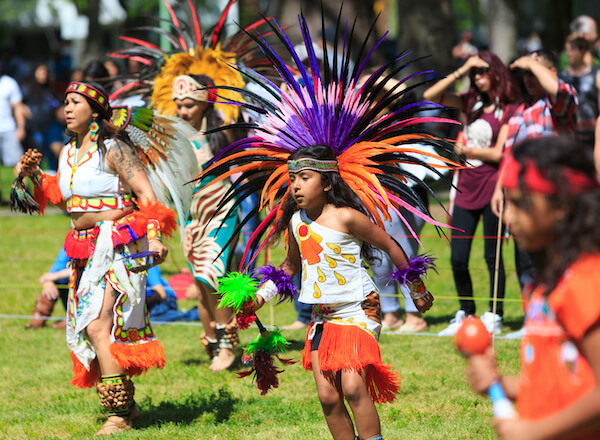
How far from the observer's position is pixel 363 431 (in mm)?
3627

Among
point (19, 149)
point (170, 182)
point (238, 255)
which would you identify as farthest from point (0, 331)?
point (19, 149)

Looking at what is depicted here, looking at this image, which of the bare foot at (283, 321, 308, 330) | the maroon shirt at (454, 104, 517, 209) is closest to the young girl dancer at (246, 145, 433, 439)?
the maroon shirt at (454, 104, 517, 209)

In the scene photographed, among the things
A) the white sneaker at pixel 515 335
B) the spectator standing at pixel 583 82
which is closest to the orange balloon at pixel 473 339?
the white sneaker at pixel 515 335

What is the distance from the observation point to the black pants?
20.8ft

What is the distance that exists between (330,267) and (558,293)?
168 cm

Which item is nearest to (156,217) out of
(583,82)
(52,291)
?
(52,291)

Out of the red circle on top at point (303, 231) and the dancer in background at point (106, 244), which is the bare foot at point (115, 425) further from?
the red circle on top at point (303, 231)

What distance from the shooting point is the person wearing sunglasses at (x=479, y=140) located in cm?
621

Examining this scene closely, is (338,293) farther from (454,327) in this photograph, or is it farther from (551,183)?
(454,327)

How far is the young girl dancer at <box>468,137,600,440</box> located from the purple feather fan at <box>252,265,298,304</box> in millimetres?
1791

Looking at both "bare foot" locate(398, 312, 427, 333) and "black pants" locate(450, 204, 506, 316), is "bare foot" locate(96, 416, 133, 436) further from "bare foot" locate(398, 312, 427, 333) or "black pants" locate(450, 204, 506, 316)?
"black pants" locate(450, 204, 506, 316)

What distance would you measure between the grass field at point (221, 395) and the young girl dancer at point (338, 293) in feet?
2.58

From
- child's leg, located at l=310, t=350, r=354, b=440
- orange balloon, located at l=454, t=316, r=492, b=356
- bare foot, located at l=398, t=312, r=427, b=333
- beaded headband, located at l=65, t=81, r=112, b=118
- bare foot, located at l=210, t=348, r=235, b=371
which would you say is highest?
beaded headband, located at l=65, t=81, r=112, b=118

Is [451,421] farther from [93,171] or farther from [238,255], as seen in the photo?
[238,255]
